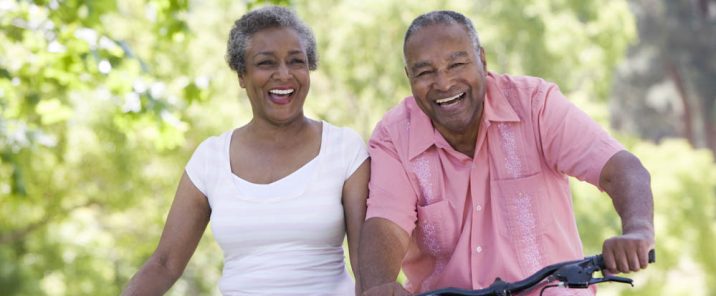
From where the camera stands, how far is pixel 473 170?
4.29 metres

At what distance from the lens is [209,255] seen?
17984mm

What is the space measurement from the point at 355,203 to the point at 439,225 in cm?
31

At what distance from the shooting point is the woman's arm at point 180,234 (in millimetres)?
4504

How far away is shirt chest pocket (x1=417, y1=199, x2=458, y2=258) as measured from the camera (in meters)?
4.27

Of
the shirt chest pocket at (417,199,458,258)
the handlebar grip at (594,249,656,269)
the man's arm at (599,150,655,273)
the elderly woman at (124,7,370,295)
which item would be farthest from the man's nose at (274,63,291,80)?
the handlebar grip at (594,249,656,269)

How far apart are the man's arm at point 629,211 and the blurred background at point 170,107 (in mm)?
4100

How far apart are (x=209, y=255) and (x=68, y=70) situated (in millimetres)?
9860

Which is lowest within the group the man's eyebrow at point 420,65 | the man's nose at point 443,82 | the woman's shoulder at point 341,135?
the woman's shoulder at point 341,135

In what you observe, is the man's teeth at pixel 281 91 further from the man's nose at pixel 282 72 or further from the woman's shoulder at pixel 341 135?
the woman's shoulder at pixel 341 135

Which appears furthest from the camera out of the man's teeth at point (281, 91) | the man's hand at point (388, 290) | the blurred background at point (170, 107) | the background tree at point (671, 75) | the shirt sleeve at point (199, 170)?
the background tree at point (671, 75)

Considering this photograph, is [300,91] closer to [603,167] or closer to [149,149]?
[603,167]

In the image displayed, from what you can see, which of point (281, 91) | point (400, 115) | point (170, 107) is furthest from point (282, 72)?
point (170, 107)

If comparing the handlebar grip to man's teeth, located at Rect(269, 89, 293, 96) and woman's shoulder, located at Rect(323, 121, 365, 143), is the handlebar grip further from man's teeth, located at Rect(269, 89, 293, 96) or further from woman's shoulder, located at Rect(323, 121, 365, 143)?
man's teeth, located at Rect(269, 89, 293, 96)

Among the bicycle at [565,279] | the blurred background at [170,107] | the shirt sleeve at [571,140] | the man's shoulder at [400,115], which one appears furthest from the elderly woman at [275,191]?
the blurred background at [170,107]
